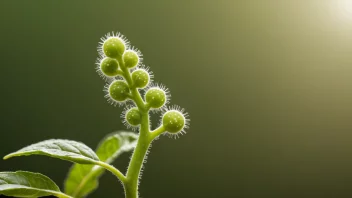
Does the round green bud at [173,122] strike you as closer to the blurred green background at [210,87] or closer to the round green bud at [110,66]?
the round green bud at [110,66]

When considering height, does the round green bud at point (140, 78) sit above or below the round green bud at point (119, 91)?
above

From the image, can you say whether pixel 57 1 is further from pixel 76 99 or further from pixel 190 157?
pixel 190 157

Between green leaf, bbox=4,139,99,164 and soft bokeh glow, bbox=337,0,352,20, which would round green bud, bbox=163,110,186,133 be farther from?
soft bokeh glow, bbox=337,0,352,20

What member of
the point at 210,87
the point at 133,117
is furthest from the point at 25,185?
the point at 210,87

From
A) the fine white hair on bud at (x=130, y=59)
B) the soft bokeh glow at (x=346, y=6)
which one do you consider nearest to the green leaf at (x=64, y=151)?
the fine white hair on bud at (x=130, y=59)

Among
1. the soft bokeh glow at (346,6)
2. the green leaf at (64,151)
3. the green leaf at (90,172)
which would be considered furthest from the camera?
the soft bokeh glow at (346,6)

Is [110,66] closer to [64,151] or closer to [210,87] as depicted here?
[64,151]

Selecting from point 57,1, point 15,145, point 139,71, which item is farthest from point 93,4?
point 139,71
